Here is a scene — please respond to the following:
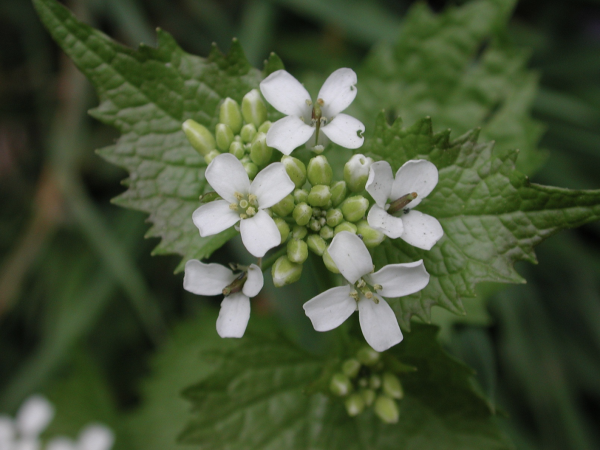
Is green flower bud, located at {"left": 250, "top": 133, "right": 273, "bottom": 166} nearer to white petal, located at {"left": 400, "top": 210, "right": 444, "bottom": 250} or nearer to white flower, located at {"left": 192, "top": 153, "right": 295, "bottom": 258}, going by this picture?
white flower, located at {"left": 192, "top": 153, "right": 295, "bottom": 258}

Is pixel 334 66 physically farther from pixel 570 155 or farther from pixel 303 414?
pixel 303 414

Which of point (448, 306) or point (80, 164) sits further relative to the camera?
point (80, 164)

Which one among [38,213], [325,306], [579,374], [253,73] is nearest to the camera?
[325,306]

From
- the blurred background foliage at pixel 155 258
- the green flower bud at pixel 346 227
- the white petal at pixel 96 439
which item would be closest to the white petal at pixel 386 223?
the green flower bud at pixel 346 227

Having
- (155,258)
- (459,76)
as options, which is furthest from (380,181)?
(155,258)

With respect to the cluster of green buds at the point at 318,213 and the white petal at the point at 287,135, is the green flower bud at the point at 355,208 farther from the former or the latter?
the white petal at the point at 287,135

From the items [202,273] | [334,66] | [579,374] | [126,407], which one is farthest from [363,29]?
[126,407]

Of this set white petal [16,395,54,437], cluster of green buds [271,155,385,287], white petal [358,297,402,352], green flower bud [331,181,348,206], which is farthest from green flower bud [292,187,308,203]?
white petal [16,395,54,437]
